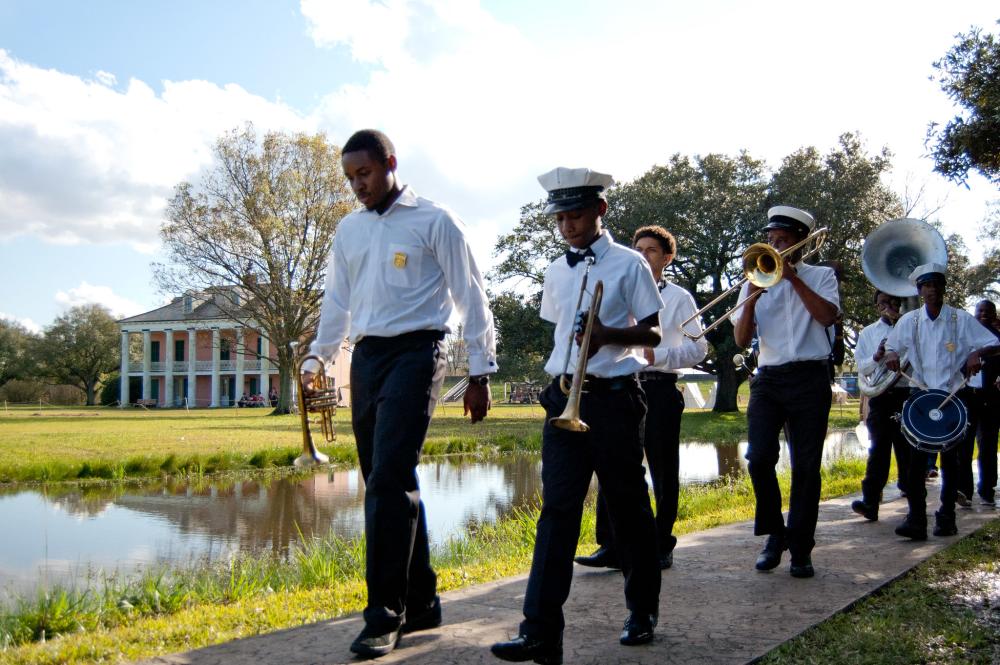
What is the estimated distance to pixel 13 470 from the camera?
51.9 ft

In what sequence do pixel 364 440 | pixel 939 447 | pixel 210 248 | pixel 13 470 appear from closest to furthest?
pixel 364 440 < pixel 939 447 < pixel 13 470 < pixel 210 248

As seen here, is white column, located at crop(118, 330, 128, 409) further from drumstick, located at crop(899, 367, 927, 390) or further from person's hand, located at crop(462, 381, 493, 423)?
person's hand, located at crop(462, 381, 493, 423)

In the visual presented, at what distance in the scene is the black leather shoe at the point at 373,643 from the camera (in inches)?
154

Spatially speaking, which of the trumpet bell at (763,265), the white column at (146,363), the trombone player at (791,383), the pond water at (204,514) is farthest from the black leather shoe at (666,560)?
the white column at (146,363)

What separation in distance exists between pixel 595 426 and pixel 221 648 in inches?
76.9

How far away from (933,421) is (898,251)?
390 centimetres

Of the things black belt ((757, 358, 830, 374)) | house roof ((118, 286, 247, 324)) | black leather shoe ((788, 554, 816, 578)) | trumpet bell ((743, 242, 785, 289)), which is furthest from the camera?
house roof ((118, 286, 247, 324))

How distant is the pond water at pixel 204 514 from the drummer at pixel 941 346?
2.41 metres

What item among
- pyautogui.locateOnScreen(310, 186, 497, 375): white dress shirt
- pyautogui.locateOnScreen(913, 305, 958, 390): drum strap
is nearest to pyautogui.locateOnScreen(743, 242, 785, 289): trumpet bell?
pyautogui.locateOnScreen(310, 186, 497, 375): white dress shirt

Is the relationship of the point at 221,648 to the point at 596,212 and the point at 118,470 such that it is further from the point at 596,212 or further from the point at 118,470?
the point at 118,470

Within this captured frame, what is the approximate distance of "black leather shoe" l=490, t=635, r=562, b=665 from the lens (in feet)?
11.9

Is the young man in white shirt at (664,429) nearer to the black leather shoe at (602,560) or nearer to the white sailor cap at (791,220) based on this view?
the black leather shoe at (602,560)

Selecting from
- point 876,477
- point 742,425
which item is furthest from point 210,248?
point 876,477

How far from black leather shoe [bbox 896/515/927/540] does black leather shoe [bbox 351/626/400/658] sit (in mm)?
4594
